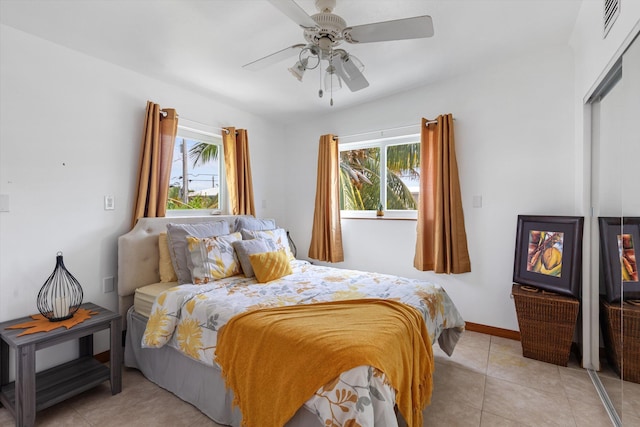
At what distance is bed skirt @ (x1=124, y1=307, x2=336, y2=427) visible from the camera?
1.70 m

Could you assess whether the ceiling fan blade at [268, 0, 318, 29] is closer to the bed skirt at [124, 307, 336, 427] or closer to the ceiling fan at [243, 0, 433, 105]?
the ceiling fan at [243, 0, 433, 105]

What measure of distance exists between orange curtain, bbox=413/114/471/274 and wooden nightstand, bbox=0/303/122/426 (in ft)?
9.06

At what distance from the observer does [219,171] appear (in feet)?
11.8

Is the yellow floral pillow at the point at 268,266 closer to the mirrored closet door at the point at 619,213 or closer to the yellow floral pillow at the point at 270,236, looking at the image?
the yellow floral pillow at the point at 270,236

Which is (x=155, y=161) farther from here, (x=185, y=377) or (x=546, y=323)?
(x=546, y=323)

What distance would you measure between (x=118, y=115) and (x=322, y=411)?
9.04 ft

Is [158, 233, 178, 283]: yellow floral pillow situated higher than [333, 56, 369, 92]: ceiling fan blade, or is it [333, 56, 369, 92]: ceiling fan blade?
[333, 56, 369, 92]: ceiling fan blade

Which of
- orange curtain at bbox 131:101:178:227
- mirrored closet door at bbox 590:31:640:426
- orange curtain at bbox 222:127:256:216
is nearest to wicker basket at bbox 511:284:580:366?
mirrored closet door at bbox 590:31:640:426

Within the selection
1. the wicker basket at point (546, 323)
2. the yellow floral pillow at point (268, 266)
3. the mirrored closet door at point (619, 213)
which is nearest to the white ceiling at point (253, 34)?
the mirrored closet door at point (619, 213)

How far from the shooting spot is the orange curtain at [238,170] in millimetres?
3467

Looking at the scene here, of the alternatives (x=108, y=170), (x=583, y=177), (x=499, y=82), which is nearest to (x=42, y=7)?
(x=108, y=170)

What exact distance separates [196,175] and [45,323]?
1.85m

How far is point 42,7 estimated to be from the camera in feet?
5.93

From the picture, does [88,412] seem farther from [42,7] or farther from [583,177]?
[583,177]
